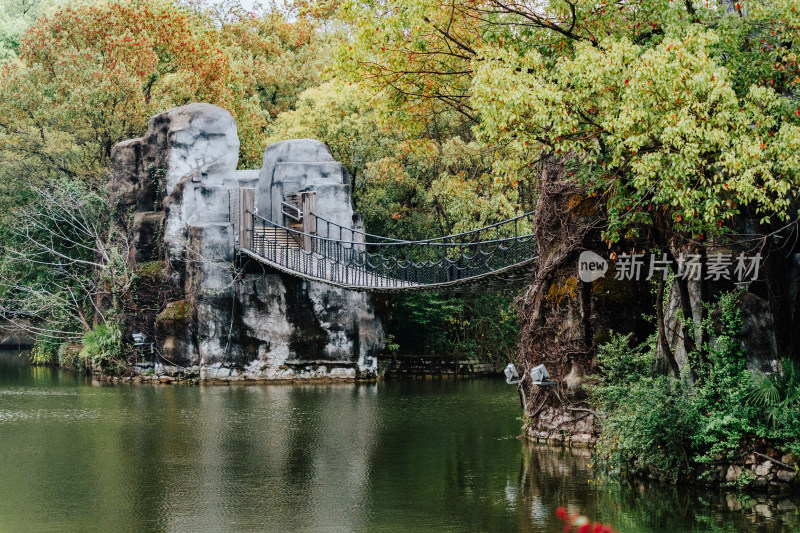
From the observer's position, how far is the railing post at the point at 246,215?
60.5ft

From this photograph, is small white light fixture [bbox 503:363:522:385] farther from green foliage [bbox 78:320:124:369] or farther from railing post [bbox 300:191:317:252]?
green foliage [bbox 78:320:124:369]

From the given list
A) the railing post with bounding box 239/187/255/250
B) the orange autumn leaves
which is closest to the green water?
the railing post with bounding box 239/187/255/250

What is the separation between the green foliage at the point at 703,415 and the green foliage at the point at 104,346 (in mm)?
12515

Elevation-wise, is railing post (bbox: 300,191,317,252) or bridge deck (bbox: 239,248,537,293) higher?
railing post (bbox: 300,191,317,252)

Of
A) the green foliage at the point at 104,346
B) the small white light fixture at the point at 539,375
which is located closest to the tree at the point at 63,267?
the green foliage at the point at 104,346

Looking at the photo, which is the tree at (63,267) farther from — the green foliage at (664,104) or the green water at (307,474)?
the green foliage at (664,104)

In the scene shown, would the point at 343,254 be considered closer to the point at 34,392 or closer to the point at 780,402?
the point at 34,392

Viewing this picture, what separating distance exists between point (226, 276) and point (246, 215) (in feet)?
4.06

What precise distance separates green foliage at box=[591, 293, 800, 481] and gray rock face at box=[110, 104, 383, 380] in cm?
1036

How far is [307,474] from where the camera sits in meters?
9.05

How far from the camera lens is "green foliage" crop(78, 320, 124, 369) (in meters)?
19.0

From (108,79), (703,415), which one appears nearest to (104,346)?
(108,79)

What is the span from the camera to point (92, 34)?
22.3 metres

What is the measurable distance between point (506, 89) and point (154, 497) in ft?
14.3
